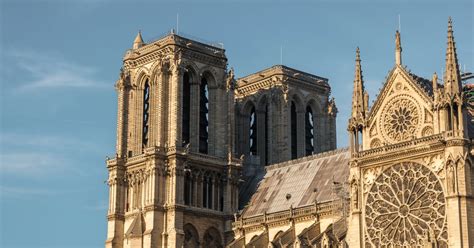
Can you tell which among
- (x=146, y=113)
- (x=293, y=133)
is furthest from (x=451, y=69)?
(x=293, y=133)

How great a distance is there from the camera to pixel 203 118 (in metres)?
101

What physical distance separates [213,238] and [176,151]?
874cm

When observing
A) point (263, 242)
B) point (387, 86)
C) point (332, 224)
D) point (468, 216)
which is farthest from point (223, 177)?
point (468, 216)

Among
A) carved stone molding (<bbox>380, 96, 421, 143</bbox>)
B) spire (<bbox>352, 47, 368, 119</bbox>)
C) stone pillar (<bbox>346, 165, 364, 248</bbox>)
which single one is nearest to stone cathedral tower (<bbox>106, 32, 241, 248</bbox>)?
stone pillar (<bbox>346, 165, 364, 248</bbox>)

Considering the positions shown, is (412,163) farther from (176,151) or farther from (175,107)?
(175,107)

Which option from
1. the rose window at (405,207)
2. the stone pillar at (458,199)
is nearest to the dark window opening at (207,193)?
the rose window at (405,207)

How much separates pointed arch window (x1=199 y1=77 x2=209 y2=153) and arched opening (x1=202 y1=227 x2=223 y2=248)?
743cm

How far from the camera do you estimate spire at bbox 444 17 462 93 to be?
7212cm

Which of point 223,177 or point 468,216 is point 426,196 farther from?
point 223,177

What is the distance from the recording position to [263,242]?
93062mm

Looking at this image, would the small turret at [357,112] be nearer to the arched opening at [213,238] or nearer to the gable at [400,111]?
the gable at [400,111]

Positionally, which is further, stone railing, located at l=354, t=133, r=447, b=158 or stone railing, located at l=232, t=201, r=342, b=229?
stone railing, located at l=232, t=201, r=342, b=229

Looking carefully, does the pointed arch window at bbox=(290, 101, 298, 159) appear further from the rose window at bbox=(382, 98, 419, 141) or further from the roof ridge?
the rose window at bbox=(382, 98, 419, 141)

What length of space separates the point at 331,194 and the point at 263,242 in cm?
735
